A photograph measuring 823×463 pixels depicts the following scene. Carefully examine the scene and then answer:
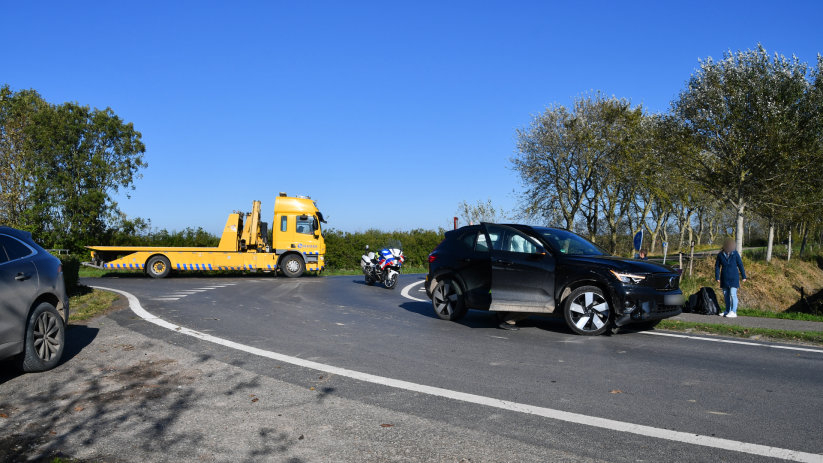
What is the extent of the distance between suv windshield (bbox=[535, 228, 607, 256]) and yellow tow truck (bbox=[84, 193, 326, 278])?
601 inches

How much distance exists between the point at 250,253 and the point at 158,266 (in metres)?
3.66

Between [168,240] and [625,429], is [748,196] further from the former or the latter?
[168,240]

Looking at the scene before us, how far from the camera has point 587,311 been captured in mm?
8719

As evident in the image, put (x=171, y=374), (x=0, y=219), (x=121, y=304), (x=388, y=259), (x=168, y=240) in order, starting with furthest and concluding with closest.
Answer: (x=168, y=240) → (x=0, y=219) → (x=388, y=259) → (x=121, y=304) → (x=171, y=374)

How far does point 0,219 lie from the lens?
2930cm

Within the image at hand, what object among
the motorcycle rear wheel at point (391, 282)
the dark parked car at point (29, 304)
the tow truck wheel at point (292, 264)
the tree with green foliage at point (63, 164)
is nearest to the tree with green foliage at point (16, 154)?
the tree with green foliage at point (63, 164)

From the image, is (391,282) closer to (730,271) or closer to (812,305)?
(730,271)

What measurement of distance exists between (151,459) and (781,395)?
5.17 metres

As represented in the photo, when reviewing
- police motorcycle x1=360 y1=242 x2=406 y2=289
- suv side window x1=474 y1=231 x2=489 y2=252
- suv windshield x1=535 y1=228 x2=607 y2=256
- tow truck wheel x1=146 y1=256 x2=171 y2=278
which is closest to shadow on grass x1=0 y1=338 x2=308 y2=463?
suv side window x1=474 y1=231 x2=489 y2=252

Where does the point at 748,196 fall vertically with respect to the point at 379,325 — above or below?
above

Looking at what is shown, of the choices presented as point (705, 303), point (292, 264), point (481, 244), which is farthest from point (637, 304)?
point (292, 264)

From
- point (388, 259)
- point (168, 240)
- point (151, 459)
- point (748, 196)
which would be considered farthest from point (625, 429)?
point (168, 240)

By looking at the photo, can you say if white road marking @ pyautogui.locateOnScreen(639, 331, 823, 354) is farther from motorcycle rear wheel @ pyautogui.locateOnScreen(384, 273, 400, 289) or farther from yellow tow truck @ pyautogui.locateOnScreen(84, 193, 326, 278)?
yellow tow truck @ pyautogui.locateOnScreen(84, 193, 326, 278)

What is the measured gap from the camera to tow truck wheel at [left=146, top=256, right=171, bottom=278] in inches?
938
